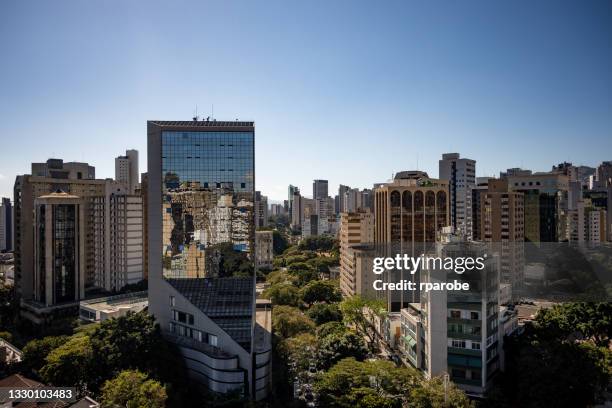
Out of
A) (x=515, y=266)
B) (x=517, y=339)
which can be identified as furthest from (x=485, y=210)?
(x=517, y=339)

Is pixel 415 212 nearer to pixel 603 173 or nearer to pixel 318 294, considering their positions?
pixel 318 294

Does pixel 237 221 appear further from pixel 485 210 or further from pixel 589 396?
pixel 485 210

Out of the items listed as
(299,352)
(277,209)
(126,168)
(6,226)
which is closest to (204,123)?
(299,352)

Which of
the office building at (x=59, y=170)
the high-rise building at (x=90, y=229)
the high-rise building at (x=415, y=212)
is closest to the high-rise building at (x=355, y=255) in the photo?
the high-rise building at (x=415, y=212)

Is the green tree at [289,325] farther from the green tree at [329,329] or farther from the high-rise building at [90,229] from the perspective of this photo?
the high-rise building at [90,229]

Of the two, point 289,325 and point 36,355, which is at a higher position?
point 289,325

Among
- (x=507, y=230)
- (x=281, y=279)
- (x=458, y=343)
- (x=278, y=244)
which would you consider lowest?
(x=281, y=279)

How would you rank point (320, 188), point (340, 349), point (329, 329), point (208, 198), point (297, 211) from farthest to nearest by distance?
point (320, 188), point (297, 211), point (329, 329), point (340, 349), point (208, 198)
